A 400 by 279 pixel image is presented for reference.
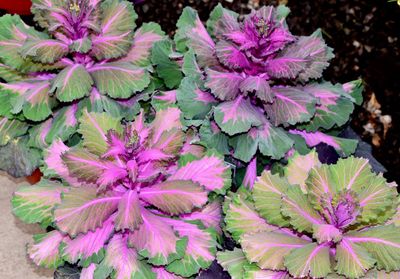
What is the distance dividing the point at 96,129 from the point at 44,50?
14.2 inches

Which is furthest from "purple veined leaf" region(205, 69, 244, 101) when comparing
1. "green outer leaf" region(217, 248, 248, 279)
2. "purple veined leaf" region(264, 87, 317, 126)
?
"green outer leaf" region(217, 248, 248, 279)

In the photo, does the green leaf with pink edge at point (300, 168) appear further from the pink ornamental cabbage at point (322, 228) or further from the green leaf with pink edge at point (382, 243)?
the green leaf with pink edge at point (382, 243)

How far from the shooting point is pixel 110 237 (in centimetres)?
163

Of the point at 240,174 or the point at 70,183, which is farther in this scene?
the point at 240,174

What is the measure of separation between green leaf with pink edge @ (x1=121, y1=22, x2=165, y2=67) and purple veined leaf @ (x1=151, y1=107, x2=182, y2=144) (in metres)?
0.30

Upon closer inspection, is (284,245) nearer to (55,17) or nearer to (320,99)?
(320,99)

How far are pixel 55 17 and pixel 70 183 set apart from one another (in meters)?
0.52

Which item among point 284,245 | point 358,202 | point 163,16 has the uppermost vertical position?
point 358,202

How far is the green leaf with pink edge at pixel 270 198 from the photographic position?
1537mm

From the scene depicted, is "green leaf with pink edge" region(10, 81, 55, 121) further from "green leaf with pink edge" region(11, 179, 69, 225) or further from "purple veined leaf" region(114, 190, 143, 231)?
"purple veined leaf" region(114, 190, 143, 231)

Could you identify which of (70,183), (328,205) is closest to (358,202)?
(328,205)

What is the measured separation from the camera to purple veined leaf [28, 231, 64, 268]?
1.63 meters

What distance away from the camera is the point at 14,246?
234 centimetres

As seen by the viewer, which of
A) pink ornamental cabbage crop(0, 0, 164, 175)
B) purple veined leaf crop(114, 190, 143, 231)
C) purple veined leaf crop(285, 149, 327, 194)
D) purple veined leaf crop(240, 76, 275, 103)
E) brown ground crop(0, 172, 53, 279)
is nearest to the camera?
purple veined leaf crop(114, 190, 143, 231)
